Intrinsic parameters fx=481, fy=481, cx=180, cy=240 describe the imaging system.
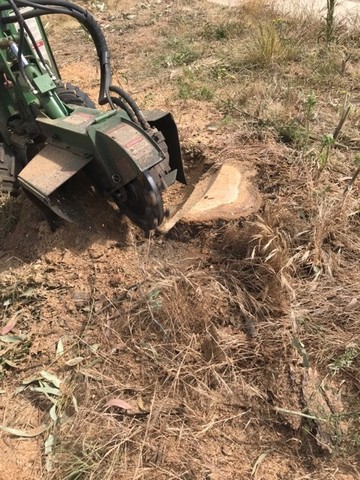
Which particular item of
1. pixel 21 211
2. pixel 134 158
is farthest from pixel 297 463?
pixel 21 211

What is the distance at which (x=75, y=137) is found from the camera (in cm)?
275

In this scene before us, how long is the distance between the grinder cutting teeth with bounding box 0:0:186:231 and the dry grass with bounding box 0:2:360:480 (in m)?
0.33

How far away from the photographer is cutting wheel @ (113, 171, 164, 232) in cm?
258

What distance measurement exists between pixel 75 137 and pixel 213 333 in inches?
53.0

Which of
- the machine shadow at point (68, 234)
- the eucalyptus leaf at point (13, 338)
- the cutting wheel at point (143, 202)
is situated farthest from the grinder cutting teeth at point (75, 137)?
the eucalyptus leaf at point (13, 338)

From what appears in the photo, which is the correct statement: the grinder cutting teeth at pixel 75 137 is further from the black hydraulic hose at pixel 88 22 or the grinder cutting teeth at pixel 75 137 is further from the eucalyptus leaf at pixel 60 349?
the eucalyptus leaf at pixel 60 349

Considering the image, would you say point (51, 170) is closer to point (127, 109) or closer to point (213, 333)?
point (127, 109)

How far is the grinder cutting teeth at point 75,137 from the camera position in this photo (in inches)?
103

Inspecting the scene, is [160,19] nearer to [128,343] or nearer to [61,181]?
[61,181]

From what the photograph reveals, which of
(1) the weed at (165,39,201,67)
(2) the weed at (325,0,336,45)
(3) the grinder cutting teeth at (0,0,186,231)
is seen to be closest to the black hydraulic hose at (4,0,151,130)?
(3) the grinder cutting teeth at (0,0,186,231)

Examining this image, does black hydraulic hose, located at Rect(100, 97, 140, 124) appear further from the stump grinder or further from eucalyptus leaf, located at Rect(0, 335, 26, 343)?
eucalyptus leaf, located at Rect(0, 335, 26, 343)

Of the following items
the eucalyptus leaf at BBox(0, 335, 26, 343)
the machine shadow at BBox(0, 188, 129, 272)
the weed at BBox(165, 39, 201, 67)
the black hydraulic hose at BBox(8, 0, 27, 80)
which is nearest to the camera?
the eucalyptus leaf at BBox(0, 335, 26, 343)

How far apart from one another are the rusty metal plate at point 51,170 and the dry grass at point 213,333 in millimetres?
390

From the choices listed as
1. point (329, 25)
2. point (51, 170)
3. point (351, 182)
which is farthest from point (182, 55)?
point (51, 170)
